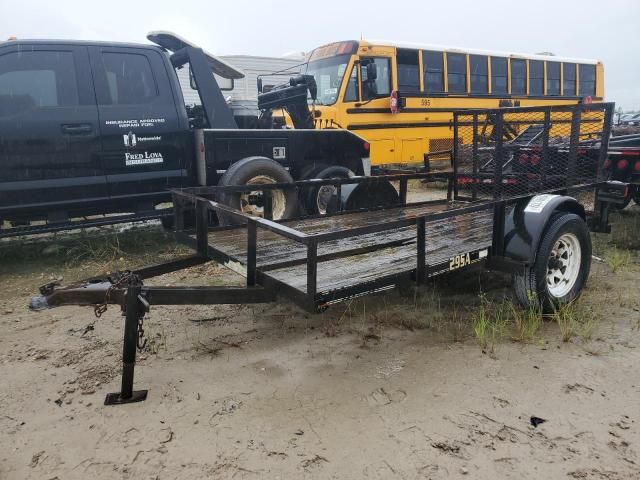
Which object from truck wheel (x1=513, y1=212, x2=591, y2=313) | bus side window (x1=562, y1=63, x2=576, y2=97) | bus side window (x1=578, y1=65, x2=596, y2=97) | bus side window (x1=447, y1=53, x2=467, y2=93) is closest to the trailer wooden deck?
truck wheel (x1=513, y1=212, x2=591, y2=313)

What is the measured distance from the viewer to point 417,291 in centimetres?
462

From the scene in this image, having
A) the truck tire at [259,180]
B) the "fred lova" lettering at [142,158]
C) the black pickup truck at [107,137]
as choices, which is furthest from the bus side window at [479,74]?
the "fred lova" lettering at [142,158]

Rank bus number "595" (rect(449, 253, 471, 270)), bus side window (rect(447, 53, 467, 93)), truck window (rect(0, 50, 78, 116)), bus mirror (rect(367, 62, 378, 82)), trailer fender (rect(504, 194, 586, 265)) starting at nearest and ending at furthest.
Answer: bus number "595" (rect(449, 253, 471, 270)) < trailer fender (rect(504, 194, 586, 265)) < truck window (rect(0, 50, 78, 116)) < bus mirror (rect(367, 62, 378, 82)) < bus side window (rect(447, 53, 467, 93))

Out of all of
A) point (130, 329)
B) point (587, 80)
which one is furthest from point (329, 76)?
point (130, 329)

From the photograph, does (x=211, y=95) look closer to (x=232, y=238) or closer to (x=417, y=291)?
(x=232, y=238)

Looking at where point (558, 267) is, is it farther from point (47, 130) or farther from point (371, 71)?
point (371, 71)

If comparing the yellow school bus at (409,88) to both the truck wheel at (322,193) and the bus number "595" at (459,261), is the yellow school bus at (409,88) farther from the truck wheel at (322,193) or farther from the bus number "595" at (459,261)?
the bus number "595" at (459,261)

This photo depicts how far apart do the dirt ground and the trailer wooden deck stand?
493 mm

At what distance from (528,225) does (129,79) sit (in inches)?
164

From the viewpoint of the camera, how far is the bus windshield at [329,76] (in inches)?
431

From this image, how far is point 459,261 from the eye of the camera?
351 centimetres

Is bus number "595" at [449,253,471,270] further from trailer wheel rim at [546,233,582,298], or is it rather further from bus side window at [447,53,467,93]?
bus side window at [447,53,467,93]

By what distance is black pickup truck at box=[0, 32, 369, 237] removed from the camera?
16.2 ft

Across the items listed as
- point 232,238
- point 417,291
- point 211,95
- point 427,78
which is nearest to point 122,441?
point 232,238
